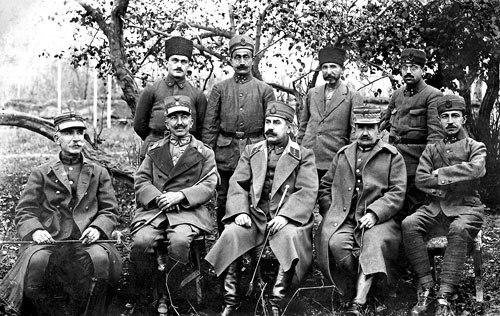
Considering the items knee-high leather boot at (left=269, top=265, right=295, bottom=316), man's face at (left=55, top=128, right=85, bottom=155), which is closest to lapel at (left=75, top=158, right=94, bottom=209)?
man's face at (left=55, top=128, right=85, bottom=155)

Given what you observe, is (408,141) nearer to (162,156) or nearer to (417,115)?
(417,115)

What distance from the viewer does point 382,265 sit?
4910mm

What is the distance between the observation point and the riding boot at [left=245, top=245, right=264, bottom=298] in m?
5.24

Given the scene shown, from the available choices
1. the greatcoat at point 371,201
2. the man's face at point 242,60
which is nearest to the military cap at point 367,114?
the greatcoat at point 371,201

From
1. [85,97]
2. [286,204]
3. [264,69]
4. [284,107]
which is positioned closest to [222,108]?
[284,107]

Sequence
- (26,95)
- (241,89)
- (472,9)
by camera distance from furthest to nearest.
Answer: (26,95), (472,9), (241,89)

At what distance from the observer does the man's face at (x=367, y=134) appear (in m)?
5.38

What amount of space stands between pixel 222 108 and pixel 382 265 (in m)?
2.17

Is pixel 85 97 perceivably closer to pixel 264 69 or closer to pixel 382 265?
pixel 264 69

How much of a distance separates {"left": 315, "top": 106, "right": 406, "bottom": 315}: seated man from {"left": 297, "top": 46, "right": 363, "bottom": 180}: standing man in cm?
45

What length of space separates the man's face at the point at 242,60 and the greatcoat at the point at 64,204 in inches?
66.1

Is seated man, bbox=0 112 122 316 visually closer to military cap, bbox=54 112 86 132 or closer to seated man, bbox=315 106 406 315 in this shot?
military cap, bbox=54 112 86 132

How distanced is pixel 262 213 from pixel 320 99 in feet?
4.69

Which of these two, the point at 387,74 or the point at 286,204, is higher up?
the point at 387,74
